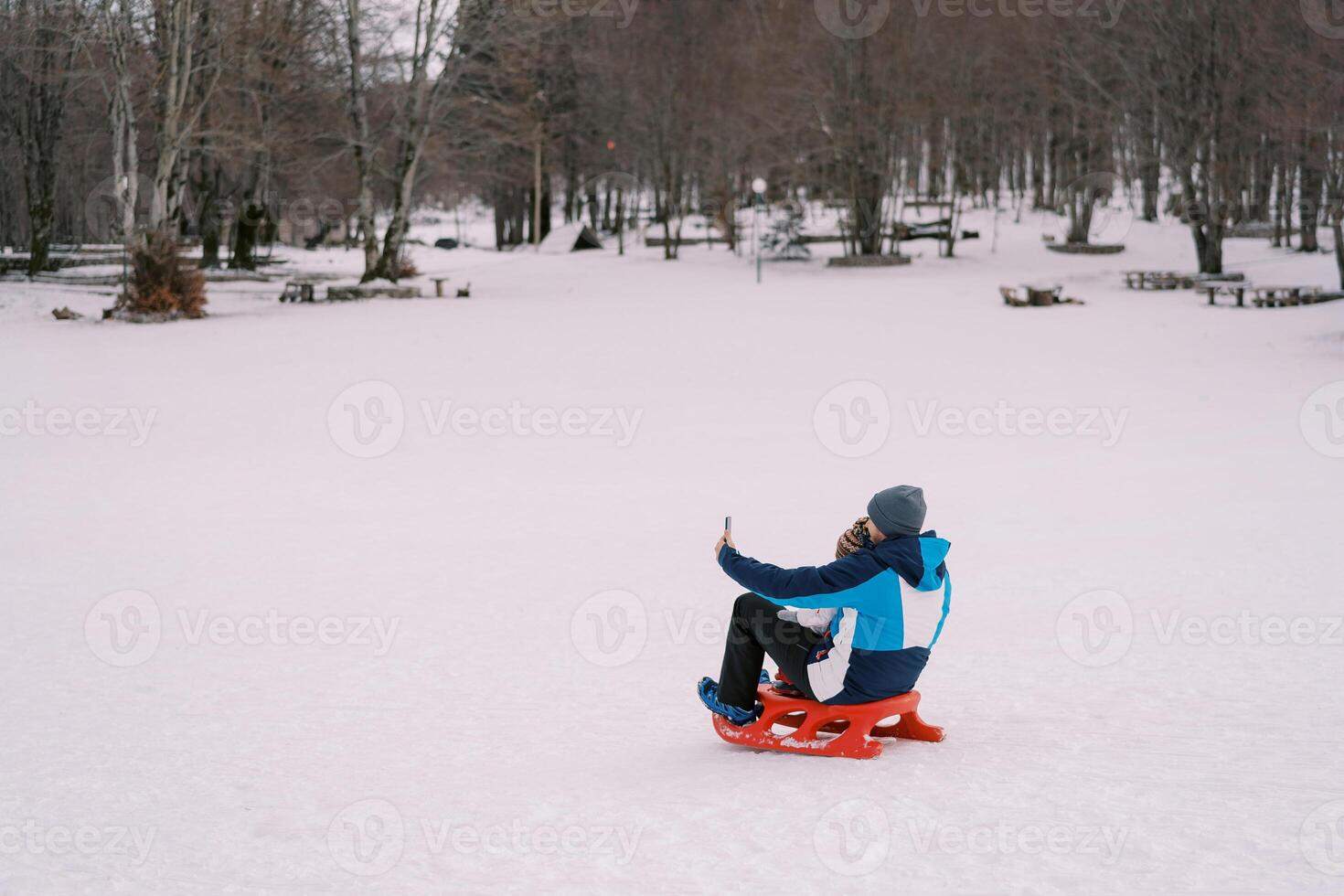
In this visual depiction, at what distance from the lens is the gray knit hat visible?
5074 mm

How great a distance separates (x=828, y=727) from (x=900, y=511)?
4.19 ft

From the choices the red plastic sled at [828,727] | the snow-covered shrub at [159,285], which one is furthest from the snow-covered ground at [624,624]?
the snow-covered shrub at [159,285]

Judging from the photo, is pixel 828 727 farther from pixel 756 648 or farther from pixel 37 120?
pixel 37 120

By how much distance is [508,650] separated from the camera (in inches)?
308

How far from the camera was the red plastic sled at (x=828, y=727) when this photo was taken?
534 centimetres

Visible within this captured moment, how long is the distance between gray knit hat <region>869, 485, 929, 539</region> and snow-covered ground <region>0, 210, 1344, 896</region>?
3.47ft

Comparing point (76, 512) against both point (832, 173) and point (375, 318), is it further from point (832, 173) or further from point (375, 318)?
point (832, 173)

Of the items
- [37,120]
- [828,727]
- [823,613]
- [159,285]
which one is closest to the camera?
[823,613]

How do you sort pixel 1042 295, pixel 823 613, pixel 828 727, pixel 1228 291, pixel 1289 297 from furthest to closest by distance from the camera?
pixel 1228 291 → pixel 1042 295 → pixel 1289 297 → pixel 828 727 → pixel 823 613

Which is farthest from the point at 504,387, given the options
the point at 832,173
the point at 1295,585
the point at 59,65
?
the point at 832,173

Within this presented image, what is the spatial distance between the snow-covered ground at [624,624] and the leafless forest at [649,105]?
14.2m

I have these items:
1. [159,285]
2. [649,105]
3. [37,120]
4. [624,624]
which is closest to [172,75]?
[159,285]

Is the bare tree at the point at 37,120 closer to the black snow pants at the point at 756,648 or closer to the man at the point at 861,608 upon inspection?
the black snow pants at the point at 756,648

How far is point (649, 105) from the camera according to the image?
166 ft
